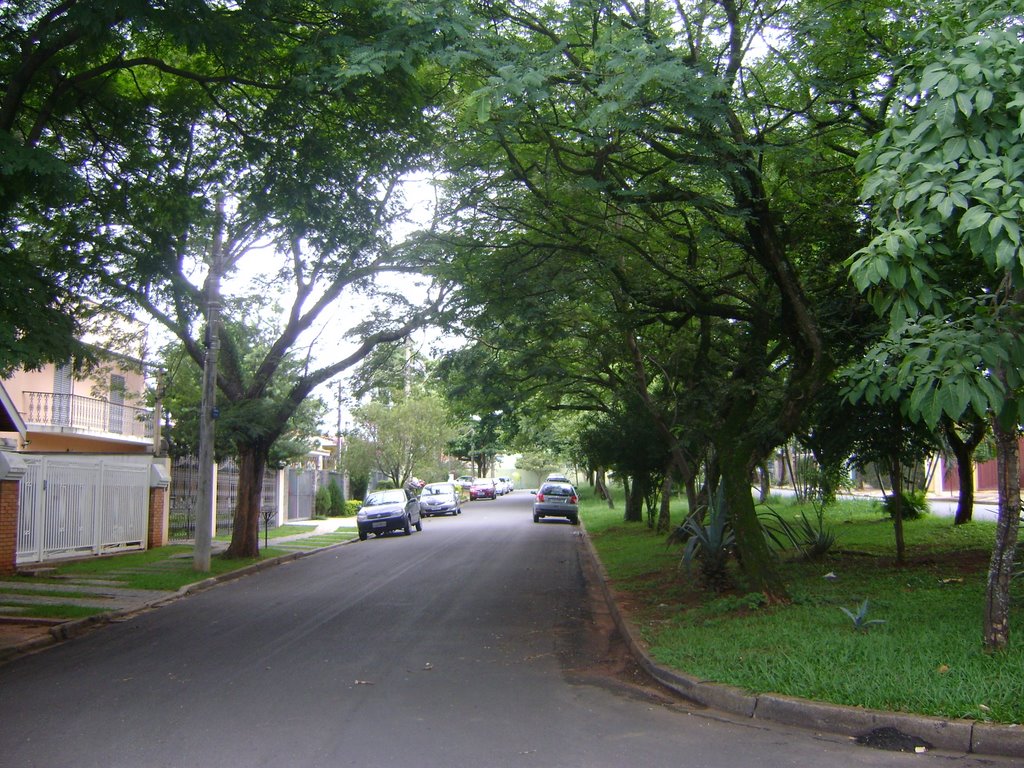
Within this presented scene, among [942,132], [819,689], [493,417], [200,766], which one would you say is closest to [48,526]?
[493,417]

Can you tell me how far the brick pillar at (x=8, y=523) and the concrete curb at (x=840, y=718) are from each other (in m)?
13.6

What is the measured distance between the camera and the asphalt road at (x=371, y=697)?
227 inches

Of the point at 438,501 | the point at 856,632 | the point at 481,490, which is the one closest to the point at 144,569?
the point at 856,632

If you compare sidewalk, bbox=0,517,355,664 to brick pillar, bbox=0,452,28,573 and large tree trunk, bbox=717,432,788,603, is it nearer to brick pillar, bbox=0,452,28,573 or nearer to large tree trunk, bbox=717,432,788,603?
brick pillar, bbox=0,452,28,573

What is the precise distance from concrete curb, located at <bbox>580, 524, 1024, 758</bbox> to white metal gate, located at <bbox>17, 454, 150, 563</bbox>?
581 inches

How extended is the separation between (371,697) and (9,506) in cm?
1224

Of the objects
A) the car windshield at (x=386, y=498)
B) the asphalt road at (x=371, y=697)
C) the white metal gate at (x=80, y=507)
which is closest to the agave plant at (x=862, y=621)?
the asphalt road at (x=371, y=697)

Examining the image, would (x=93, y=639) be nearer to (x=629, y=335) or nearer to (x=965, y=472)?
(x=629, y=335)

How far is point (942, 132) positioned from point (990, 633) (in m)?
3.89

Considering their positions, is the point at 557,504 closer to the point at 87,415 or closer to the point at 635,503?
the point at 635,503

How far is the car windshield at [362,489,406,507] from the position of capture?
96.0ft

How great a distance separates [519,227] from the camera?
12.2 m

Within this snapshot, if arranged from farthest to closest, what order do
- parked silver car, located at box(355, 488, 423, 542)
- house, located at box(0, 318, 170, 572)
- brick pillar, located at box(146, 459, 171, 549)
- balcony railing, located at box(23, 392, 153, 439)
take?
1. parked silver car, located at box(355, 488, 423, 542)
2. balcony railing, located at box(23, 392, 153, 439)
3. brick pillar, located at box(146, 459, 171, 549)
4. house, located at box(0, 318, 170, 572)

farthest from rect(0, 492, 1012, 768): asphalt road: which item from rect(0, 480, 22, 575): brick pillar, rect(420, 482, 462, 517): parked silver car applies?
rect(420, 482, 462, 517): parked silver car
